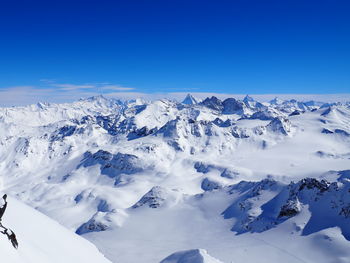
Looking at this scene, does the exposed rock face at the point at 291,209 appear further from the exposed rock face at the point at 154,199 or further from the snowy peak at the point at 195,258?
the exposed rock face at the point at 154,199

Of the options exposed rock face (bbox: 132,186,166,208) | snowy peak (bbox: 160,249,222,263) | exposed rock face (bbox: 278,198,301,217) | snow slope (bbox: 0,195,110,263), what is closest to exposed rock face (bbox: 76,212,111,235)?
exposed rock face (bbox: 132,186,166,208)

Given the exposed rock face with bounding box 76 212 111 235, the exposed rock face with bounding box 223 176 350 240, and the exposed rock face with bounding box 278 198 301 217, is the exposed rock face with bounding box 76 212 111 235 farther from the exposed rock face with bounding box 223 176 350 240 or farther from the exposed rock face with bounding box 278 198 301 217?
the exposed rock face with bounding box 278 198 301 217

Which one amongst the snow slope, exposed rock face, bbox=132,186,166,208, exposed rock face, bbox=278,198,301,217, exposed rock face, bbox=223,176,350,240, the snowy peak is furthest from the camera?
exposed rock face, bbox=132,186,166,208

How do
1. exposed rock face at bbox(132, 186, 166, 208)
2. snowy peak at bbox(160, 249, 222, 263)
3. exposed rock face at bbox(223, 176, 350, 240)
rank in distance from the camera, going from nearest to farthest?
snowy peak at bbox(160, 249, 222, 263) → exposed rock face at bbox(223, 176, 350, 240) → exposed rock face at bbox(132, 186, 166, 208)

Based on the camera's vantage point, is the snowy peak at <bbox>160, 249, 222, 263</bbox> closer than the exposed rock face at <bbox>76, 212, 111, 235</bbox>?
Yes

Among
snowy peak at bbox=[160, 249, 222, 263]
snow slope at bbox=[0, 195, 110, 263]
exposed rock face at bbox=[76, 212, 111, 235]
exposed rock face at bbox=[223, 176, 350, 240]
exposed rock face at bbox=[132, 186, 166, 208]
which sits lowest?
exposed rock face at bbox=[76, 212, 111, 235]

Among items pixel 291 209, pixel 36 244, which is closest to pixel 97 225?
pixel 291 209

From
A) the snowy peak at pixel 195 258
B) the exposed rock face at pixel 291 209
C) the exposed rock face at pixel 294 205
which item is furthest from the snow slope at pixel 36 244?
the exposed rock face at pixel 291 209

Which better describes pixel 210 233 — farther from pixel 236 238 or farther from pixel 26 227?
pixel 26 227

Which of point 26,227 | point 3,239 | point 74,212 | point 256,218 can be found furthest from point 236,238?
point 74,212

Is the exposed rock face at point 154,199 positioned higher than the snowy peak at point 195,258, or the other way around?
the snowy peak at point 195,258
